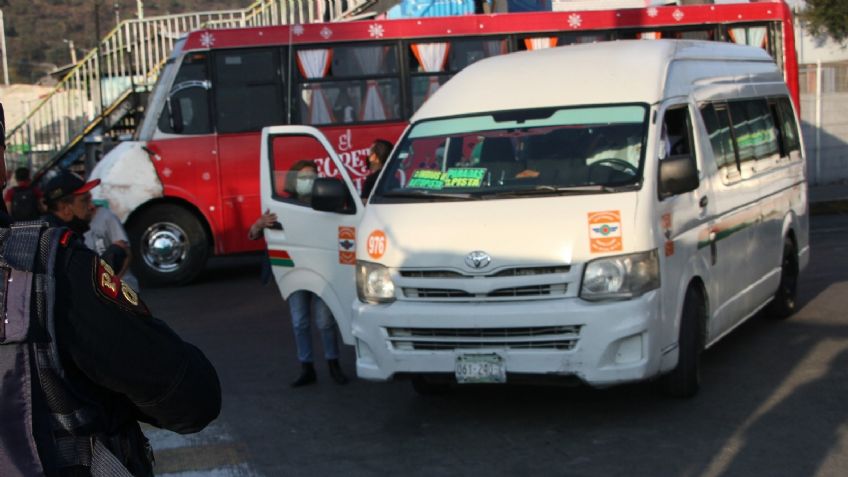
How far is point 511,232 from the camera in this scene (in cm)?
683

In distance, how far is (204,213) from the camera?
1495cm

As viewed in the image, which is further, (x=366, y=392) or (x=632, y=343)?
(x=366, y=392)

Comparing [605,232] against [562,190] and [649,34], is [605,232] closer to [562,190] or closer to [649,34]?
[562,190]

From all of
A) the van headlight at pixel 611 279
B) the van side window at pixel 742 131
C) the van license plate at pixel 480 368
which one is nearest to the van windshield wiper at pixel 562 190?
the van headlight at pixel 611 279

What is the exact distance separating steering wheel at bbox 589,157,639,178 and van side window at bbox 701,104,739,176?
118 centimetres

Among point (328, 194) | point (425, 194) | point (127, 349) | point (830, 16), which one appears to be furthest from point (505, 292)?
point (830, 16)

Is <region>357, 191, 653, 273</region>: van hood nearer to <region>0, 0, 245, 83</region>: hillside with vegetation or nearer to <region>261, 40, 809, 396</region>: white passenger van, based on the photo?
<region>261, 40, 809, 396</region>: white passenger van

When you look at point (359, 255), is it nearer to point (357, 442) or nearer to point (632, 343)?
point (357, 442)

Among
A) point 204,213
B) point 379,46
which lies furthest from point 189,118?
point 379,46

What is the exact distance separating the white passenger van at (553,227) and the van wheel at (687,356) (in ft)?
0.04

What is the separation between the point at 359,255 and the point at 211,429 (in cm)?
148

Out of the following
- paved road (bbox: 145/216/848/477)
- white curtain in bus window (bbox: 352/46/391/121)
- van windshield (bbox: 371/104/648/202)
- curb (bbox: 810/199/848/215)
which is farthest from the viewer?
curb (bbox: 810/199/848/215)

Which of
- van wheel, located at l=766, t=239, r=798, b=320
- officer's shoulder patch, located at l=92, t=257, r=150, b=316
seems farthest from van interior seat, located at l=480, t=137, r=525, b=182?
officer's shoulder patch, located at l=92, t=257, r=150, b=316

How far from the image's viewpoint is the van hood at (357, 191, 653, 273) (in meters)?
6.72
